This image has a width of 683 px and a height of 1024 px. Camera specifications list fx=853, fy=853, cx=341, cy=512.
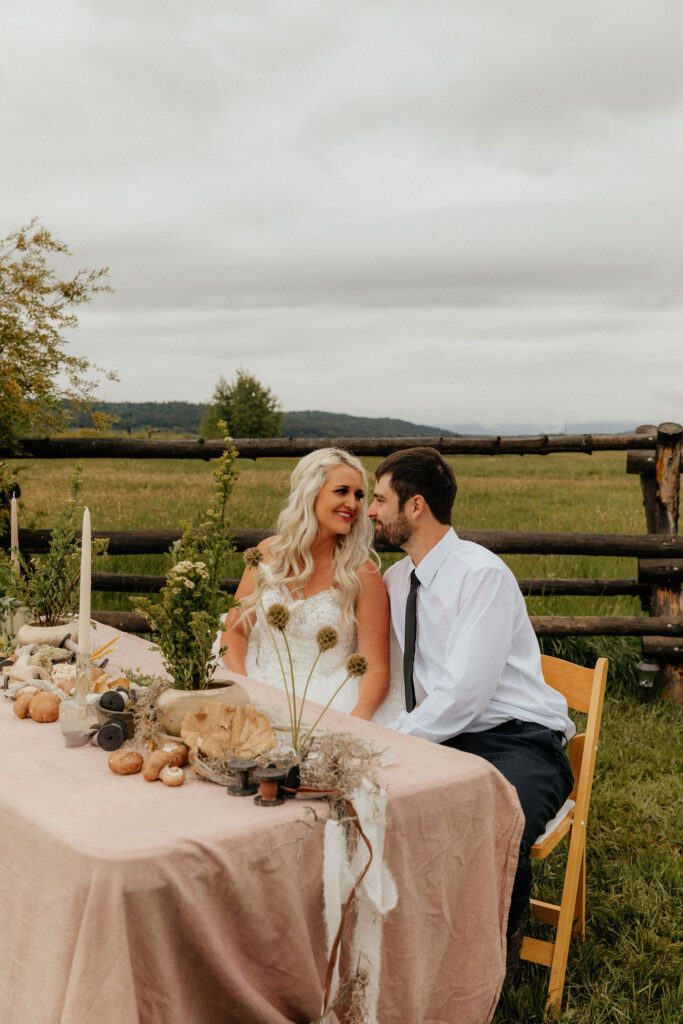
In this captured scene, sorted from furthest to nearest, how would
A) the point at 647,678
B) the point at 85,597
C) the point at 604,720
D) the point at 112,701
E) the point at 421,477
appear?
the point at 647,678
the point at 604,720
the point at 421,477
the point at 112,701
the point at 85,597

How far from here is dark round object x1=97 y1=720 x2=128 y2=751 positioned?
1898 millimetres

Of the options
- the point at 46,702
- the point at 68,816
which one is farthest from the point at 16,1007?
the point at 46,702

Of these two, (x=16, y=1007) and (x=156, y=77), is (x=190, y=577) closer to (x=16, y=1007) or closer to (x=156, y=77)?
(x=16, y=1007)

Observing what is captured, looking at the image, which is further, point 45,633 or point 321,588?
point 321,588

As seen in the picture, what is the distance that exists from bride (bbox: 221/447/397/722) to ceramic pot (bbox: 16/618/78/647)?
869 millimetres

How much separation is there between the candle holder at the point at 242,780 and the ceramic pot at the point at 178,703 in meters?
0.21

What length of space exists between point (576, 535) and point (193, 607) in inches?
188

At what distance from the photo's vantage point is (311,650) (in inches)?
147

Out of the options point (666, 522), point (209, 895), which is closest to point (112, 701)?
point (209, 895)

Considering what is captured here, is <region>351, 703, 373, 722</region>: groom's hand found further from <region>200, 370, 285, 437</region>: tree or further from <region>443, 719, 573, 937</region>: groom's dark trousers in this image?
<region>200, 370, 285, 437</region>: tree

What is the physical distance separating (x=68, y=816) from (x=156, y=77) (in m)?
5.86

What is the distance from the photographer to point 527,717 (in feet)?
9.28

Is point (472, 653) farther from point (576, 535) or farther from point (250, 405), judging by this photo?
point (250, 405)

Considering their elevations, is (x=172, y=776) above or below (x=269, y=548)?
below
